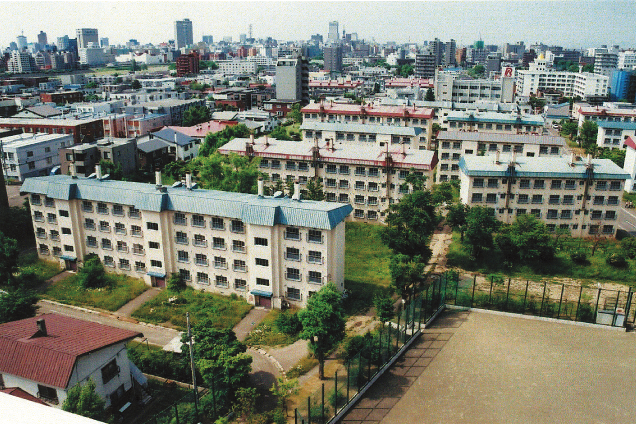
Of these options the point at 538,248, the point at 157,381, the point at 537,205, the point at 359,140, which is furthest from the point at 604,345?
the point at 359,140

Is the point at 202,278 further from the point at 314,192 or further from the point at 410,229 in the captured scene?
the point at 410,229

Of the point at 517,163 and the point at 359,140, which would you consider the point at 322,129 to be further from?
the point at 517,163

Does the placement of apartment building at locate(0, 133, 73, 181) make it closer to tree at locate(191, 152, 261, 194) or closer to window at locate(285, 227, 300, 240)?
tree at locate(191, 152, 261, 194)

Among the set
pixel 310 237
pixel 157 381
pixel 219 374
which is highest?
pixel 310 237

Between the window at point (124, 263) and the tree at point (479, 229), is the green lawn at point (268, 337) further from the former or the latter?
the tree at point (479, 229)

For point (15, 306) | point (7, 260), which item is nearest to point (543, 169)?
point (15, 306)

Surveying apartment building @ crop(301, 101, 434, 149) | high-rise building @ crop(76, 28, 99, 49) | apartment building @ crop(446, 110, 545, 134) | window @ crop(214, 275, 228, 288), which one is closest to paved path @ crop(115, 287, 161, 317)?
window @ crop(214, 275, 228, 288)
